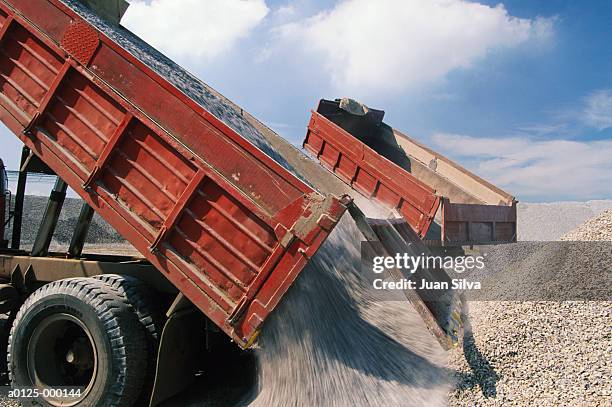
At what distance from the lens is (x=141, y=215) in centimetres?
346

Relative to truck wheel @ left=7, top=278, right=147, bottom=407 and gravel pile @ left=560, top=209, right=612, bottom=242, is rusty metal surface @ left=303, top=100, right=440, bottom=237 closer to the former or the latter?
gravel pile @ left=560, top=209, right=612, bottom=242

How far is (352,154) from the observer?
8242mm

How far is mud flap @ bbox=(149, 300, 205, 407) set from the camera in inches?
135

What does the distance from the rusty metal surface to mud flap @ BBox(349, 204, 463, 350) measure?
1.44 m

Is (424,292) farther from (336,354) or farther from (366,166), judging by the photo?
(366,166)

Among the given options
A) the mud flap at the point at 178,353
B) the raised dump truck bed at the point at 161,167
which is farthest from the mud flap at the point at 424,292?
the mud flap at the point at 178,353

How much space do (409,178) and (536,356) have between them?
12.9ft

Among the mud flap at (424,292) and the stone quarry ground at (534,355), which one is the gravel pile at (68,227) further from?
the stone quarry ground at (534,355)

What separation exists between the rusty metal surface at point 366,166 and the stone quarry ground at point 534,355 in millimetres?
2315

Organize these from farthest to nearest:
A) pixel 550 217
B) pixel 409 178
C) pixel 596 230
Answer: pixel 550 217
pixel 409 178
pixel 596 230

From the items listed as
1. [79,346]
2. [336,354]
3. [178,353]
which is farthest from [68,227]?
[336,354]

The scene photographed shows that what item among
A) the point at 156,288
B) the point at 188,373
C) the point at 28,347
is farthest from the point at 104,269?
the point at 188,373

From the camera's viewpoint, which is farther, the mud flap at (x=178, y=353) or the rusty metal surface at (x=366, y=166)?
the rusty metal surface at (x=366, y=166)

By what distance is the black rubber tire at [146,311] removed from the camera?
3.55 metres
